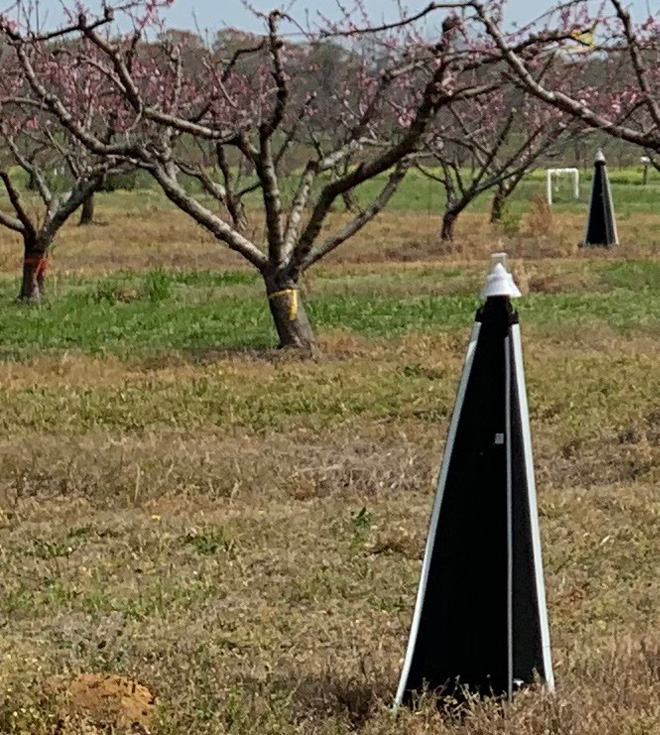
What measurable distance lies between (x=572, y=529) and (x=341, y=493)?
5.08 feet

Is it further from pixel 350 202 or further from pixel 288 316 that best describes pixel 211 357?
pixel 350 202

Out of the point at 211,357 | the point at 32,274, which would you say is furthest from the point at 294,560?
the point at 32,274

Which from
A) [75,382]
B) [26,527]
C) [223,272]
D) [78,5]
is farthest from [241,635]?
[223,272]

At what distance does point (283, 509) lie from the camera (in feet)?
23.1

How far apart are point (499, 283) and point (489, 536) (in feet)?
2.08

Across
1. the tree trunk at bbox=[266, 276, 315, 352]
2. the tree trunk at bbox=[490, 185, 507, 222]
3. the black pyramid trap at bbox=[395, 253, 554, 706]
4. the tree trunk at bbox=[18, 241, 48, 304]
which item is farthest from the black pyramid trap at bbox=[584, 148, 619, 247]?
the black pyramid trap at bbox=[395, 253, 554, 706]

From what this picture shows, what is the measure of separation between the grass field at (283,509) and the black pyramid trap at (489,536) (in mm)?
109

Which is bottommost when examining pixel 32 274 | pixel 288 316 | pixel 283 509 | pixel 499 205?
pixel 283 509

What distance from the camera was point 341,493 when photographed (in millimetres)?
7535

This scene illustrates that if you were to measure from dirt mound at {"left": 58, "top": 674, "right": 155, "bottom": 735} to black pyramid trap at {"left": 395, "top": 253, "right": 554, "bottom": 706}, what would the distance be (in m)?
0.76

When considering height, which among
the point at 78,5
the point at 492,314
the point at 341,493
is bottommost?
the point at 341,493

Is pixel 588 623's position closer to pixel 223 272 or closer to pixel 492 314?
pixel 492 314

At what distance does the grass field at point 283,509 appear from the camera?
3973 millimetres

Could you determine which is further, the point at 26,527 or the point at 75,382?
the point at 75,382
